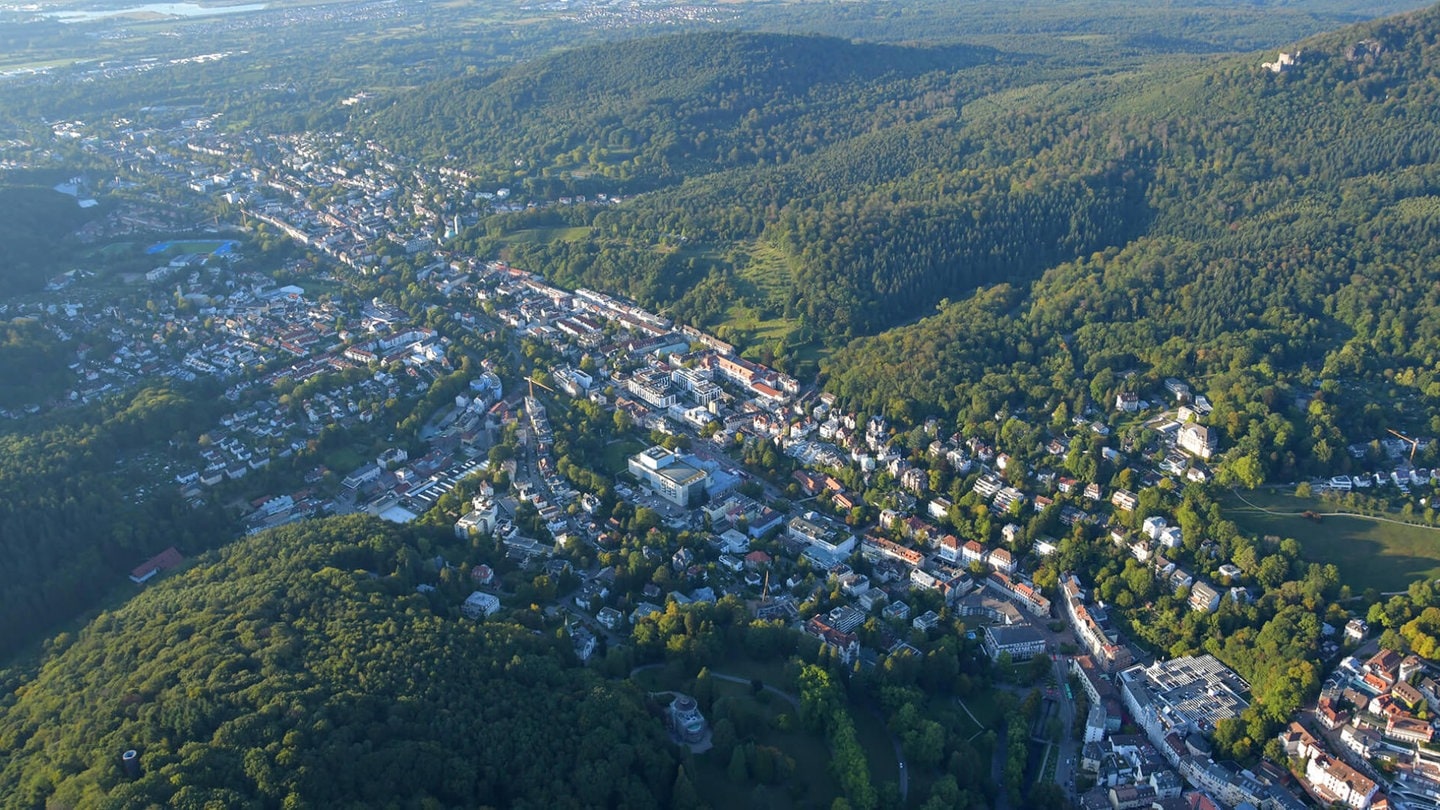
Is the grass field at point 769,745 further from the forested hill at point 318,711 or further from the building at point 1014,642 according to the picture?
the building at point 1014,642

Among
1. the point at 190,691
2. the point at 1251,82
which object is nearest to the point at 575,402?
the point at 190,691

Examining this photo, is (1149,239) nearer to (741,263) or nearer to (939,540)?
(741,263)

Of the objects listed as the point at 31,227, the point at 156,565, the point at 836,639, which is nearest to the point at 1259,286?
the point at 836,639

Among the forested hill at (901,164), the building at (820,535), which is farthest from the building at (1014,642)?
the forested hill at (901,164)

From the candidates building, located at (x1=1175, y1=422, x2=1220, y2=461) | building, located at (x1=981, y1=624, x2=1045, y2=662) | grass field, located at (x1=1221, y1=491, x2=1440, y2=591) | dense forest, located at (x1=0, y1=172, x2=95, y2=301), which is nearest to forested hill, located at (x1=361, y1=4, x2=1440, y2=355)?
building, located at (x1=1175, y1=422, x2=1220, y2=461)

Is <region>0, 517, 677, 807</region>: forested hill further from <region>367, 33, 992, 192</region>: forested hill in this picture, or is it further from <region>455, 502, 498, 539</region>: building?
<region>367, 33, 992, 192</region>: forested hill

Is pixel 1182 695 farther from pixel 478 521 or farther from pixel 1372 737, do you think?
pixel 478 521

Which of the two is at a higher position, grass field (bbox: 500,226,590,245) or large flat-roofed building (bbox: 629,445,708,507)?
grass field (bbox: 500,226,590,245)
